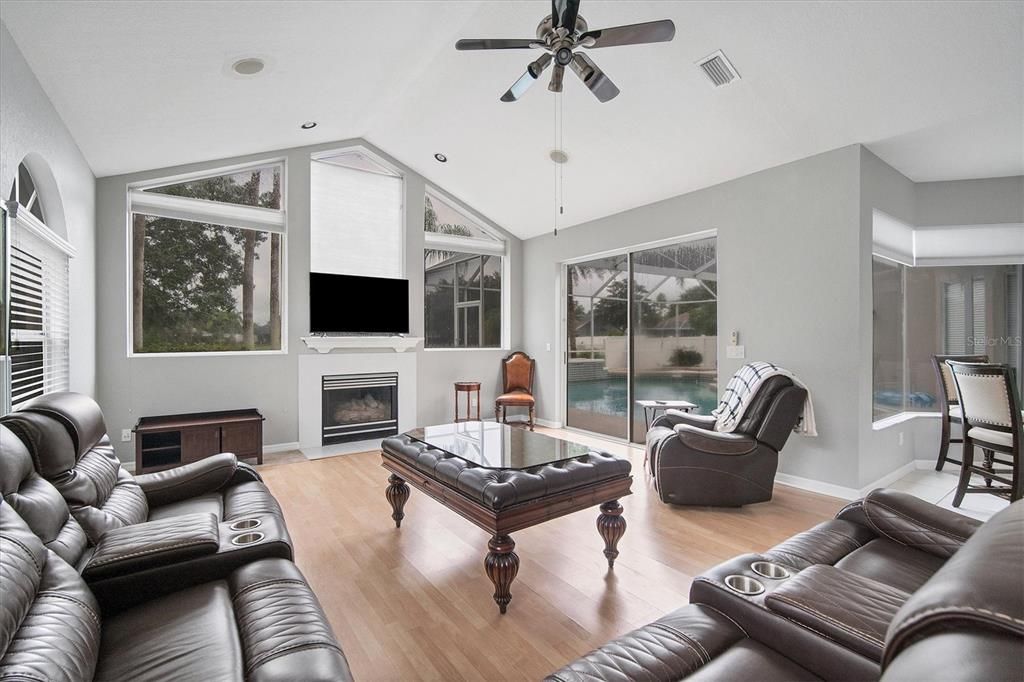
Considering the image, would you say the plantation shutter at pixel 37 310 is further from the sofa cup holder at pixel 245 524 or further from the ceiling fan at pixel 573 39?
the ceiling fan at pixel 573 39

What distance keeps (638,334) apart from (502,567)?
12.6ft

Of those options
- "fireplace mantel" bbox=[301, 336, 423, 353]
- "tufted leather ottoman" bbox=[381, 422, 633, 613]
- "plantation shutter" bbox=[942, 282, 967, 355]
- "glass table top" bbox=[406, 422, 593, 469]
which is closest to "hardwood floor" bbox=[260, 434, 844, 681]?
"tufted leather ottoman" bbox=[381, 422, 633, 613]

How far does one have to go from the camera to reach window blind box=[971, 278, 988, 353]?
4531 mm

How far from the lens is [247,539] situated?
1841mm

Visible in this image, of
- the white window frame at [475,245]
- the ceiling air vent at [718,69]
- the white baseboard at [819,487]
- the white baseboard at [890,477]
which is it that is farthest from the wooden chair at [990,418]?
the white window frame at [475,245]

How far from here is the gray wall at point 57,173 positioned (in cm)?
239

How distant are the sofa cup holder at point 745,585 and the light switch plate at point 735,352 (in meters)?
3.38

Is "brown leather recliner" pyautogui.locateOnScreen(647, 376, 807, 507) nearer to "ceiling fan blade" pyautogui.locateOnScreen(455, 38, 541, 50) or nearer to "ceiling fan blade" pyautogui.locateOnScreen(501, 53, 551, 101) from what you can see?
"ceiling fan blade" pyautogui.locateOnScreen(501, 53, 551, 101)

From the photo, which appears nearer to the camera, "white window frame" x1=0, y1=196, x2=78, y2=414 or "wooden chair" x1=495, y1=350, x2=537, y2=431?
"white window frame" x1=0, y1=196, x2=78, y2=414

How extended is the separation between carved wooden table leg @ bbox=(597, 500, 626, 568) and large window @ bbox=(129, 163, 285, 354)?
13.9ft

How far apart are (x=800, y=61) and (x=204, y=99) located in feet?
13.3

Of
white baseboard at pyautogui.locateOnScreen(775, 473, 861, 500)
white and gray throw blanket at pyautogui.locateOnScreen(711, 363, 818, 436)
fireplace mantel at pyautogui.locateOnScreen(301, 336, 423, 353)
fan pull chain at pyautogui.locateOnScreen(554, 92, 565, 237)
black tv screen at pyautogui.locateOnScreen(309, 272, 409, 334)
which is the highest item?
fan pull chain at pyautogui.locateOnScreen(554, 92, 565, 237)

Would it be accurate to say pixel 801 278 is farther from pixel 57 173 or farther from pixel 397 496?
pixel 57 173

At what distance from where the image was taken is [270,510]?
2.24 metres
